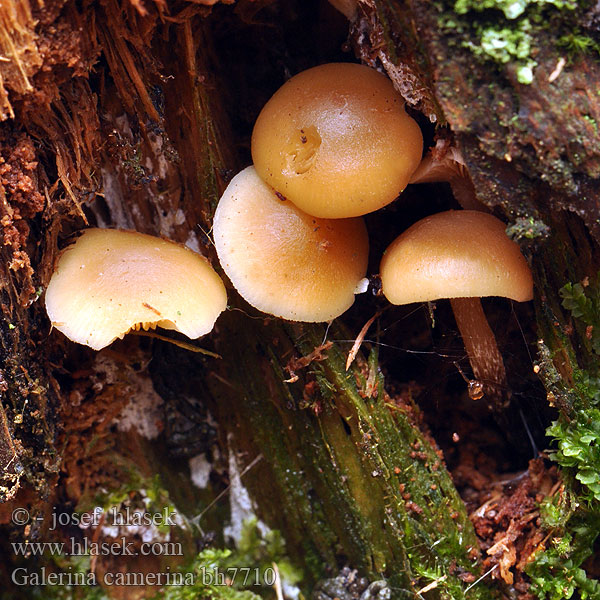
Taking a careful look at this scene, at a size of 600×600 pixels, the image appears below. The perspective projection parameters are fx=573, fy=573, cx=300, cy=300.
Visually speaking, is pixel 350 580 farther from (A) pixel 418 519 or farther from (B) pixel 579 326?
(B) pixel 579 326

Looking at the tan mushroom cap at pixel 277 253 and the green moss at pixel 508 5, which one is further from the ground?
the green moss at pixel 508 5

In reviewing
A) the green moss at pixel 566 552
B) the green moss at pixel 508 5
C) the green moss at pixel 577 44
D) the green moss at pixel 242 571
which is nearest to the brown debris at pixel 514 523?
the green moss at pixel 566 552

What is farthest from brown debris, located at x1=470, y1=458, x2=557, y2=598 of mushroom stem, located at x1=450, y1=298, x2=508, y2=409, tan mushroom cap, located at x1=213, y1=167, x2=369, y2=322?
tan mushroom cap, located at x1=213, y1=167, x2=369, y2=322

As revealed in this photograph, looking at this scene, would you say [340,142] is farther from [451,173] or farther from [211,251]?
[211,251]

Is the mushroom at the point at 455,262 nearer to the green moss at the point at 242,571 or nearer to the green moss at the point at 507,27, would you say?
the green moss at the point at 507,27

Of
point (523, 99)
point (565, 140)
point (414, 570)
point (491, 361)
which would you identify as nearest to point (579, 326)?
point (491, 361)
